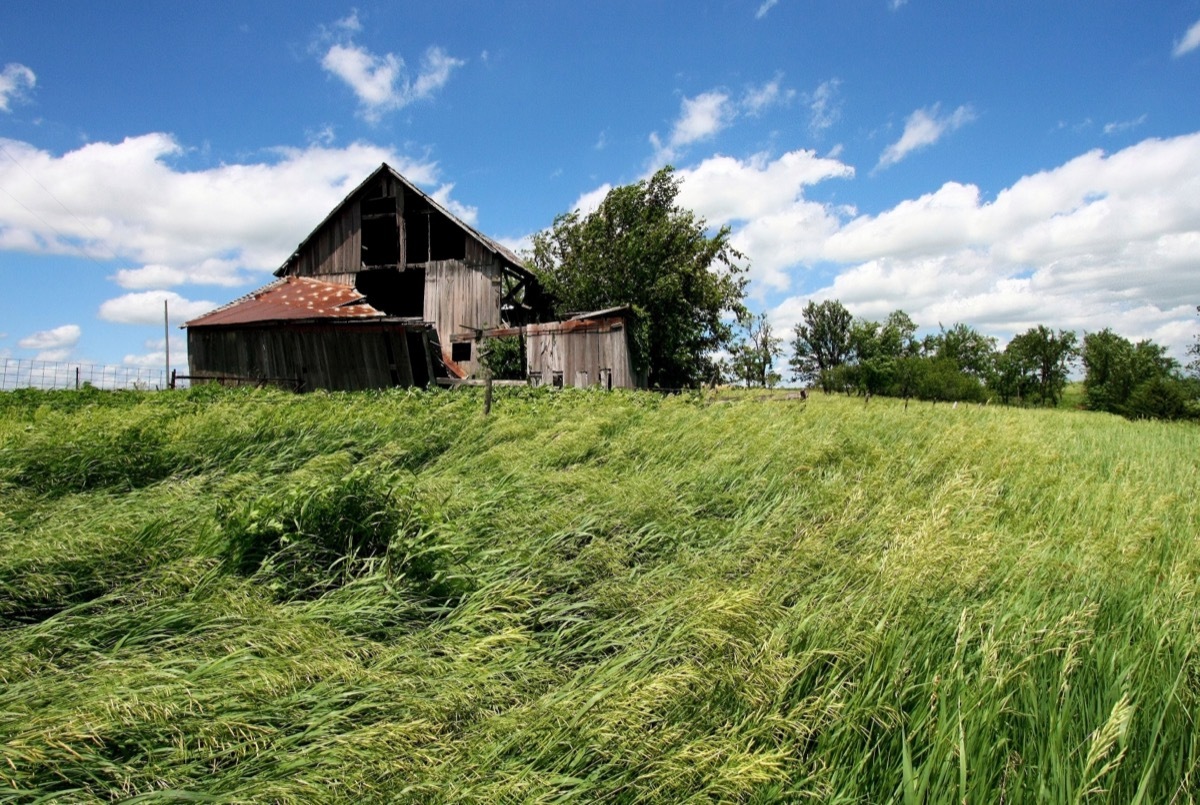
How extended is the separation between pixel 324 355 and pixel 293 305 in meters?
2.63

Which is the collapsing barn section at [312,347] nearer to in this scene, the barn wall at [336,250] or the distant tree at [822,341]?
the barn wall at [336,250]

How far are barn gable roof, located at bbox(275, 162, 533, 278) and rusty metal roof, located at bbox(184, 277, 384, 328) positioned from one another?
1817 millimetres

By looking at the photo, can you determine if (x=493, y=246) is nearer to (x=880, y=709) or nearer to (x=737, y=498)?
(x=737, y=498)

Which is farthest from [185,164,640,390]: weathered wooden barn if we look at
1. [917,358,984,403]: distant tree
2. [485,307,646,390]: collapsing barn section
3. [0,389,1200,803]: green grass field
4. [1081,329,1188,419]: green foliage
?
[917,358,984,403]: distant tree

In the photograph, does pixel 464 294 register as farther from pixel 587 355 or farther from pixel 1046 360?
pixel 1046 360

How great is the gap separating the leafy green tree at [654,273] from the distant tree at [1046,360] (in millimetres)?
51399

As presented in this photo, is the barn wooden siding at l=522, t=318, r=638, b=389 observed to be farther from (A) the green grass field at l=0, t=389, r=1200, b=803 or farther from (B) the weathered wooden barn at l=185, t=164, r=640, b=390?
(A) the green grass field at l=0, t=389, r=1200, b=803

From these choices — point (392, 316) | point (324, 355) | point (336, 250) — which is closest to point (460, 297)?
point (392, 316)

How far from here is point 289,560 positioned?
12.9 ft

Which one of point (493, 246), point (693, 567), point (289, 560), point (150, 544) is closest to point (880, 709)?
point (693, 567)

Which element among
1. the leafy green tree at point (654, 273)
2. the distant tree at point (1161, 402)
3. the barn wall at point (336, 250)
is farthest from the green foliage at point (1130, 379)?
the barn wall at point (336, 250)

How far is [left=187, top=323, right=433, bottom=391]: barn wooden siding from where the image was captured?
60.7 feet

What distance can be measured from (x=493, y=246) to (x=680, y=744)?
21559 millimetres

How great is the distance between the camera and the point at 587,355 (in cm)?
1869
